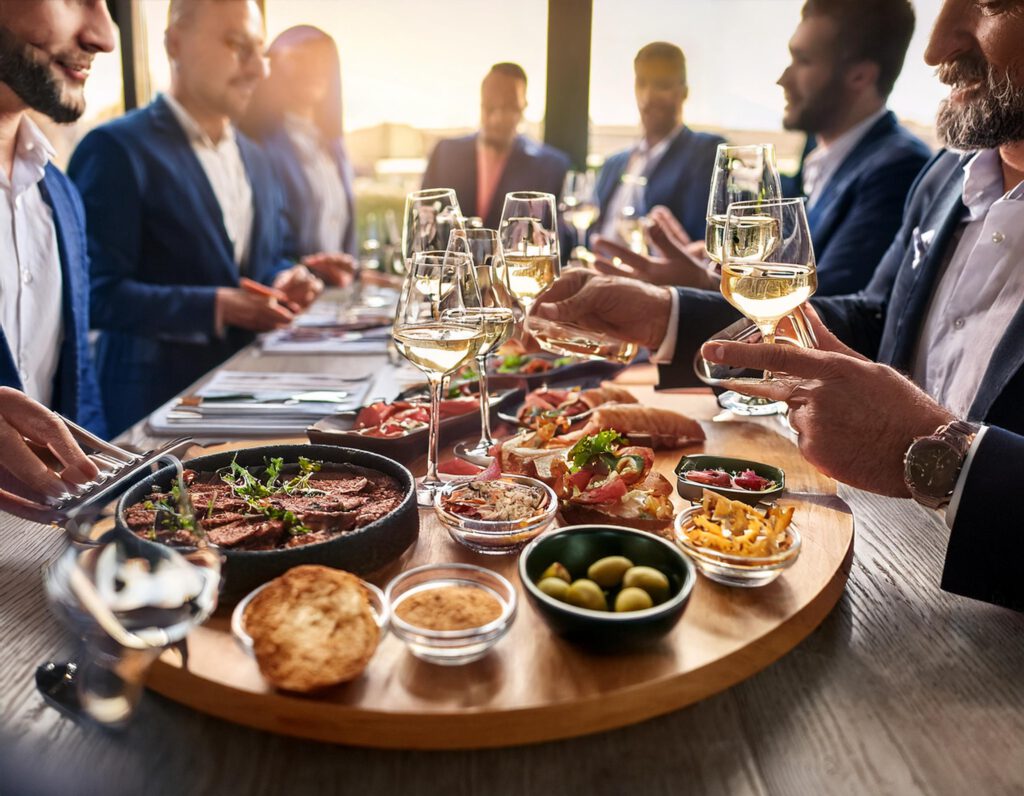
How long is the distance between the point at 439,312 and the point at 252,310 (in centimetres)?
191

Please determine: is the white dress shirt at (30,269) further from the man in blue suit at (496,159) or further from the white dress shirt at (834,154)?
the man in blue suit at (496,159)

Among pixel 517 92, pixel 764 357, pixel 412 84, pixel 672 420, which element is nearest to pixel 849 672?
pixel 764 357

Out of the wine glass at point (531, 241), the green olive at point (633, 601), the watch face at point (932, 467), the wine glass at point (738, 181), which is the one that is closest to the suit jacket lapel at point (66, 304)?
the wine glass at point (531, 241)

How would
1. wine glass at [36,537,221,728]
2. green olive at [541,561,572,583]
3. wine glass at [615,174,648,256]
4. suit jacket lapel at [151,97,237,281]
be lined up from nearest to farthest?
1. wine glass at [36,537,221,728]
2. green olive at [541,561,572,583]
3. suit jacket lapel at [151,97,237,281]
4. wine glass at [615,174,648,256]

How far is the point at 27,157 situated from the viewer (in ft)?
7.92

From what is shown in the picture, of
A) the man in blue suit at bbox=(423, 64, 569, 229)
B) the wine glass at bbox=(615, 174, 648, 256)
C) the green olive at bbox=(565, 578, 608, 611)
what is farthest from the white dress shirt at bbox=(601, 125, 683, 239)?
the green olive at bbox=(565, 578, 608, 611)

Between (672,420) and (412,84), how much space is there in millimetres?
6076

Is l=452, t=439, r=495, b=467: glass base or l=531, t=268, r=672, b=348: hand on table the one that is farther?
l=531, t=268, r=672, b=348: hand on table

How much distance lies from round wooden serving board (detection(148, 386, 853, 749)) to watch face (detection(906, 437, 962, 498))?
284 mm

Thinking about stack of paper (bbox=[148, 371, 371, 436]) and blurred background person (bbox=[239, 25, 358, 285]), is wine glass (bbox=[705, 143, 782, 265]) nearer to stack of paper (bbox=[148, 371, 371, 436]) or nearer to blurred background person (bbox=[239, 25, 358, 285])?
stack of paper (bbox=[148, 371, 371, 436])

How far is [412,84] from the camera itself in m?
6.98

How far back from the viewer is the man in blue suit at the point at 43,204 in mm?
2352

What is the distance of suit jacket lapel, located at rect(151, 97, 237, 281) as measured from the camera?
3428 millimetres

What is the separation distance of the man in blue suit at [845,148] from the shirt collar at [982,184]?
0.80 meters
